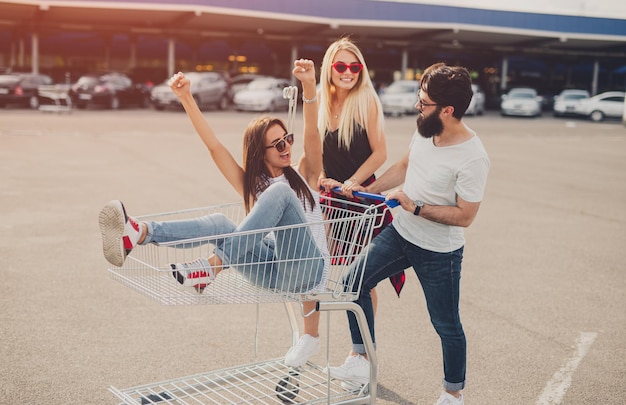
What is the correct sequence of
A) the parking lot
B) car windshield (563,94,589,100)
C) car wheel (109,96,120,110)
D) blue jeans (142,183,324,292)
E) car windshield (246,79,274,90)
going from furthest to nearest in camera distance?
car windshield (563,94,589,100) < car windshield (246,79,274,90) < car wheel (109,96,120,110) < the parking lot < blue jeans (142,183,324,292)

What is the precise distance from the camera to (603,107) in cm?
3603

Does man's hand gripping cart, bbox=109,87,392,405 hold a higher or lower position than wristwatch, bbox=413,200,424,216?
lower

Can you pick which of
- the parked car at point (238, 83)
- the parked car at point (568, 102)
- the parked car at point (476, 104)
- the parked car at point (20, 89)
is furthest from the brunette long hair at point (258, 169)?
the parked car at point (568, 102)

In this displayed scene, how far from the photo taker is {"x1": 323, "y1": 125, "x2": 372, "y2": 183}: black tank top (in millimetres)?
4324

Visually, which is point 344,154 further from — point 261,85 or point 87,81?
point 261,85

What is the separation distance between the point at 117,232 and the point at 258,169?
0.87 meters

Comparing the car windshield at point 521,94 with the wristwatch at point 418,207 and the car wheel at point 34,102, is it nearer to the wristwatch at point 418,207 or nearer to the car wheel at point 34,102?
the car wheel at point 34,102

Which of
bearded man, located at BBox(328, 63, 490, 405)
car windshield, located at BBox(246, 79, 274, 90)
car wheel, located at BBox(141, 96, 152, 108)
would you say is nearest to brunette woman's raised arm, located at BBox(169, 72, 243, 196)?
bearded man, located at BBox(328, 63, 490, 405)

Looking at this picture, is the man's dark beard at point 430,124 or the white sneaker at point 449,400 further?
the white sneaker at point 449,400

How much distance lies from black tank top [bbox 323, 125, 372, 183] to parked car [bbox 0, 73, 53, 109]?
2531 cm

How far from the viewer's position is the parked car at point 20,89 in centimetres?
2681

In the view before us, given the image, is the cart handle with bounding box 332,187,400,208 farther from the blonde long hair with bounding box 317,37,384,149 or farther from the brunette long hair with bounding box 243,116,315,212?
the blonde long hair with bounding box 317,37,384,149

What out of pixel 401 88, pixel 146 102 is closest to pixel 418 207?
pixel 401 88

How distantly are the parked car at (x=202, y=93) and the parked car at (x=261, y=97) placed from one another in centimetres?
88
